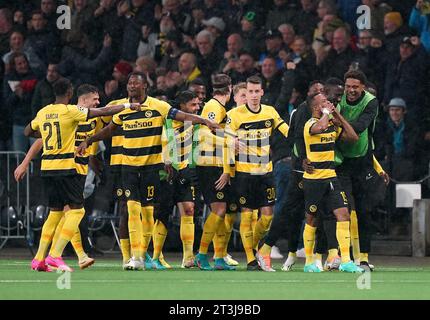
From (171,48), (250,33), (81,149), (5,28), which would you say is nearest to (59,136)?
(81,149)

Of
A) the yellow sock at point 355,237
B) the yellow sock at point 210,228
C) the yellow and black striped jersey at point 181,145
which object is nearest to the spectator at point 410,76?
the yellow sock at point 355,237

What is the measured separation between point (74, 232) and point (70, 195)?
1.48ft

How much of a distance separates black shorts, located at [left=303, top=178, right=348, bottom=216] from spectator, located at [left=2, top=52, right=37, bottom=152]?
8009 millimetres

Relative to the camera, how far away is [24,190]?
22.7m

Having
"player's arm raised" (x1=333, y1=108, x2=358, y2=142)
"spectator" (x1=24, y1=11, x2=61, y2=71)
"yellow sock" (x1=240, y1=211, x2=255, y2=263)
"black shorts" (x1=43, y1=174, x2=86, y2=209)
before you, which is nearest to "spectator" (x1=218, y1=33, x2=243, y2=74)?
"spectator" (x1=24, y1=11, x2=61, y2=71)

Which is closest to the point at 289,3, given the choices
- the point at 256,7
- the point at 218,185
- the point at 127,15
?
the point at 256,7

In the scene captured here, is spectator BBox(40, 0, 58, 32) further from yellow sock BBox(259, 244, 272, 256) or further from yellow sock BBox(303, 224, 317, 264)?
yellow sock BBox(303, 224, 317, 264)

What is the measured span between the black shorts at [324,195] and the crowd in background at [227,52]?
2538mm

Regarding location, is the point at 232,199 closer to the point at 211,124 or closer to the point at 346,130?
the point at 211,124

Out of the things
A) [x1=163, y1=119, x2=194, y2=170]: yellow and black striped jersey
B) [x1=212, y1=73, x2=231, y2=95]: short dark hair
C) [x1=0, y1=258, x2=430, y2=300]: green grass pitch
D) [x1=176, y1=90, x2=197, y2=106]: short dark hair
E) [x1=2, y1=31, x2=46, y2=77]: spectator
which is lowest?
[x1=0, y1=258, x2=430, y2=300]: green grass pitch

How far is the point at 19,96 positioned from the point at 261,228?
775 centimetres

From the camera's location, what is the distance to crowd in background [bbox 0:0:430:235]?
872 inches

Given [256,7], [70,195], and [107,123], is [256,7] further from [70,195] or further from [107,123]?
[70,195]

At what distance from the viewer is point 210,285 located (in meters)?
14.8
